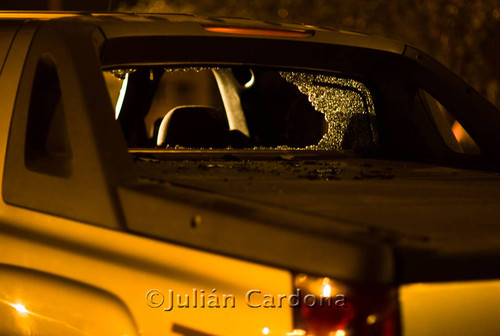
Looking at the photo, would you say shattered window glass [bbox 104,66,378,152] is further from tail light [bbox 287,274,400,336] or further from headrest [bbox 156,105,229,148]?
tail light [bbox 287,274,400,336]

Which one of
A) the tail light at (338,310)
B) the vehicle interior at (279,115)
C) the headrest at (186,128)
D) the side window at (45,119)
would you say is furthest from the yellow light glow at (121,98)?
the tail light at (338,310)

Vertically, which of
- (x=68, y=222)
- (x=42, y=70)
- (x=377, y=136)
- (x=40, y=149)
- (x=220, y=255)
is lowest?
(x=220, y=255)

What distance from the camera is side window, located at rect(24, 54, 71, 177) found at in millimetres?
3113

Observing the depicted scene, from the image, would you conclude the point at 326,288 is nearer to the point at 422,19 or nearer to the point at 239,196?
the point at 239,196

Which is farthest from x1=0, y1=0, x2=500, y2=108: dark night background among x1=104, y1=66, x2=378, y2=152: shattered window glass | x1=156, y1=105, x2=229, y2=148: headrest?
x1=156, y1=105, x2=229, y2=148: headrest

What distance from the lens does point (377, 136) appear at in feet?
15.4

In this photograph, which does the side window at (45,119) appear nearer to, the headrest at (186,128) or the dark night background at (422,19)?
the headrest at (186,128)

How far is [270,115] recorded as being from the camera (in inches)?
213

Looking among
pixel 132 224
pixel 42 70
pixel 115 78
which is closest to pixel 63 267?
→ pixel 132 224

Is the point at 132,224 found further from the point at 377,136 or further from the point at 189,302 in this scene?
the point at 377,136

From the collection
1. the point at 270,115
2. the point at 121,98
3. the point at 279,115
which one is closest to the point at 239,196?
the point at 121,98

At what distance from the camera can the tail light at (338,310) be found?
2123 millimetres

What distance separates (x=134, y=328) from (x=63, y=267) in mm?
348

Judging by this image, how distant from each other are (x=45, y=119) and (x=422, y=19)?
21905mm
